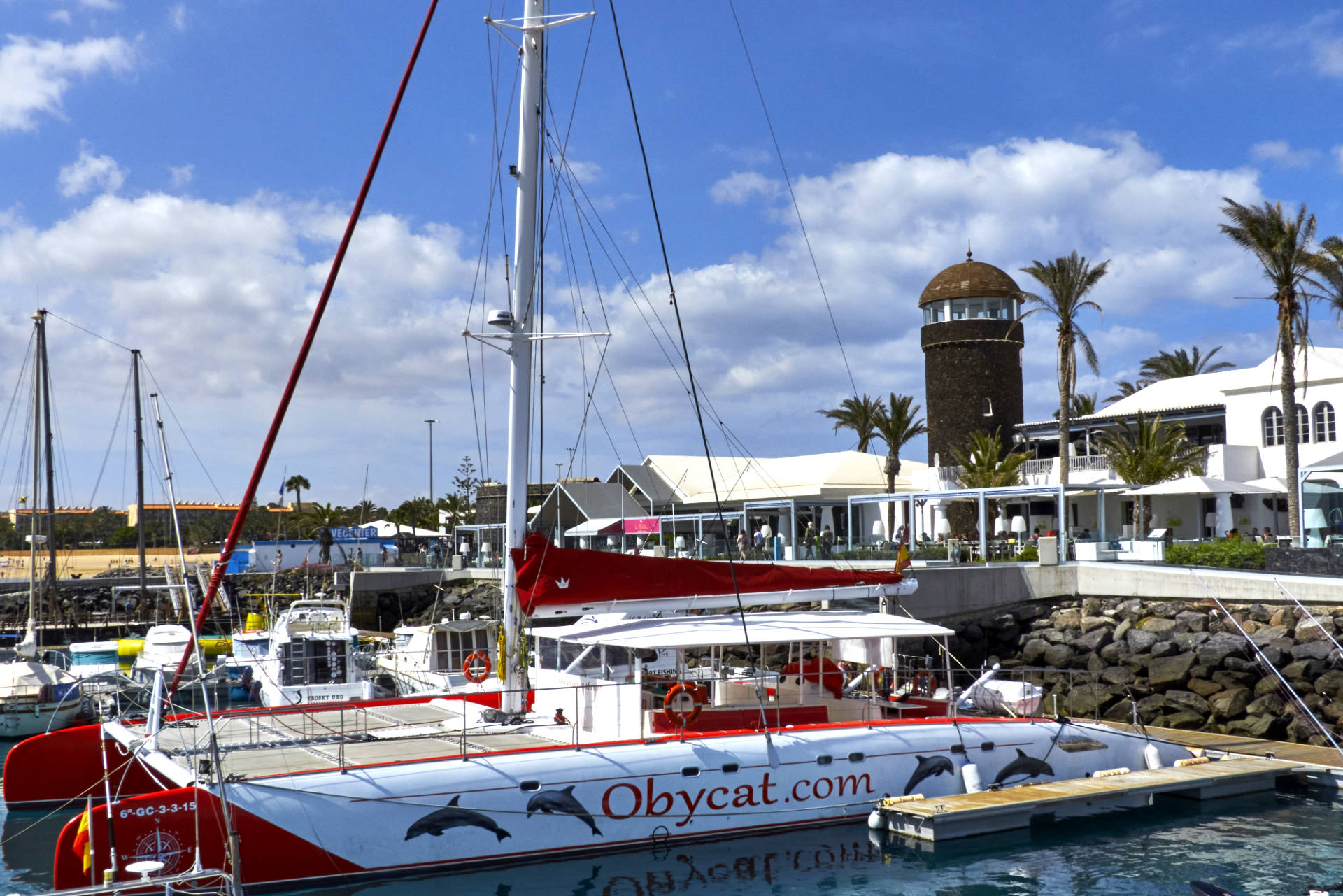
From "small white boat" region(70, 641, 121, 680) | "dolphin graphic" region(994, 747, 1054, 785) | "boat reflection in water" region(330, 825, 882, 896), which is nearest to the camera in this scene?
"boat reflection in water" region(330, 825, 882, 896)

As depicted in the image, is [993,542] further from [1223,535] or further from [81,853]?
[81,853]

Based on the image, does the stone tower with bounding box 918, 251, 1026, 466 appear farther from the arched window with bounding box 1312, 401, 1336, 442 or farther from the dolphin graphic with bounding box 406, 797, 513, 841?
the dolphin graphic with bounding box 406, 797, 513, 841

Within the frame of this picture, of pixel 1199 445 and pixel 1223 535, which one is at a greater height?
pixel 1199 445

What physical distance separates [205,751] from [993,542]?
25861mm

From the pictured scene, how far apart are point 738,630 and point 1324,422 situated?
30.7m

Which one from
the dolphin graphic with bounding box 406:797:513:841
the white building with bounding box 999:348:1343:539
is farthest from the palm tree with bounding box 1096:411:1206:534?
the dolphin graphic with bounding box 406:797:513:841

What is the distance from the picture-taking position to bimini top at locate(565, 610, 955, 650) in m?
13.5

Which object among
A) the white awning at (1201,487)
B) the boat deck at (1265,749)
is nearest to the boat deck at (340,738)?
the boat deck at (1265,749)

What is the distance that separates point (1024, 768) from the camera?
49.2 ft

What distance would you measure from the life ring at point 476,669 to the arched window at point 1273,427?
3026cm

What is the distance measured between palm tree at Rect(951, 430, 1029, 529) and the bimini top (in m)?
24.9

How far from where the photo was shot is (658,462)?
2226 inches

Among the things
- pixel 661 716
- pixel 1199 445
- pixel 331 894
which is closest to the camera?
pixel 331 894

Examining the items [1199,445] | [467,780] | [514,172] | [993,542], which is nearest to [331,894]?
[467,780]
